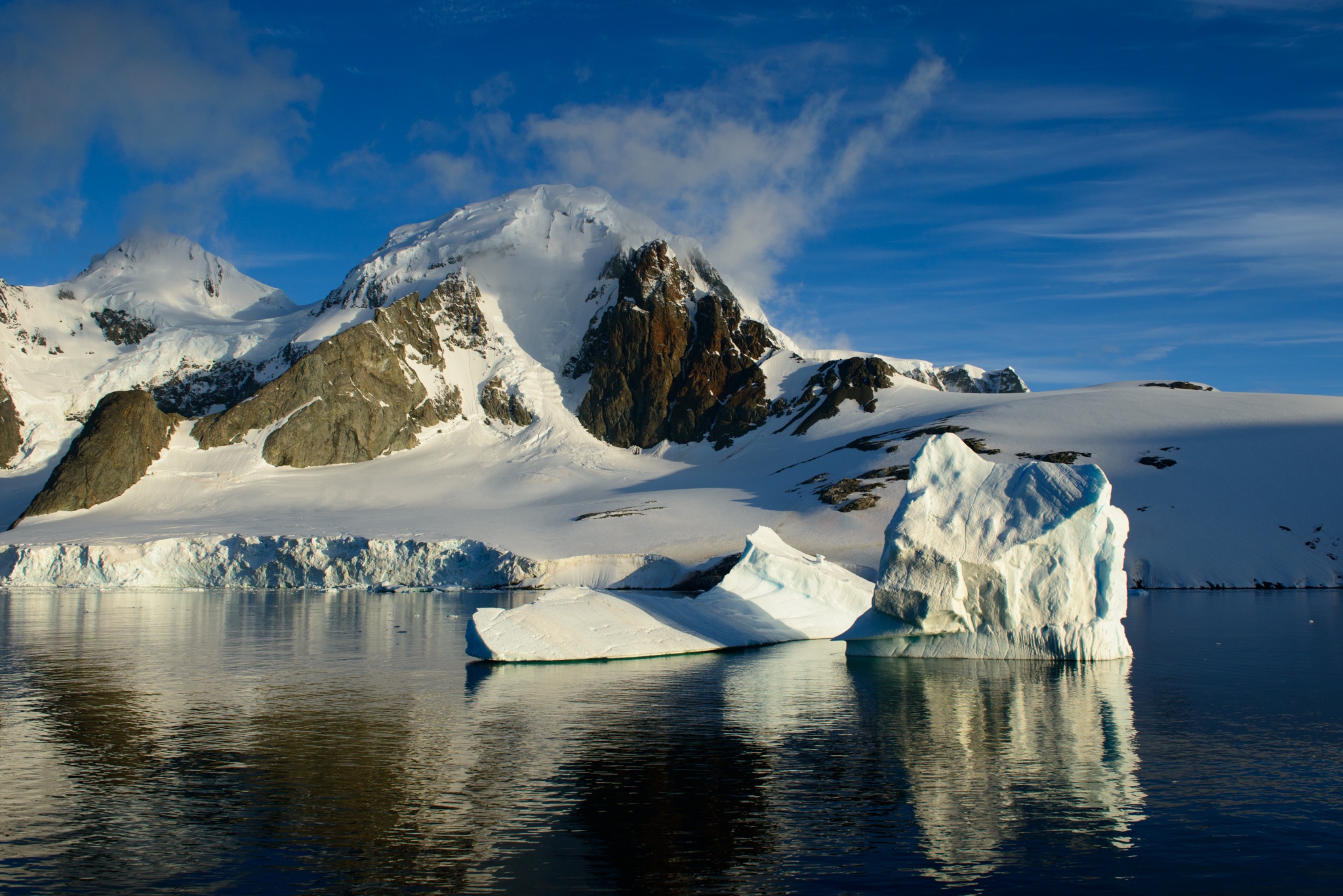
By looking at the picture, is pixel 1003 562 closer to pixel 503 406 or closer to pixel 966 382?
pixel 503 406

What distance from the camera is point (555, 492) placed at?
120312mm

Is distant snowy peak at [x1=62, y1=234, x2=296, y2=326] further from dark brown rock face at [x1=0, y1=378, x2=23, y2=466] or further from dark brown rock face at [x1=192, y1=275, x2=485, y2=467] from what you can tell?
dark brown rock face at [x1=192, y1=275, x2=485, y2=467]

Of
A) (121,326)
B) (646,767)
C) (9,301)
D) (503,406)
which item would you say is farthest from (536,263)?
(646,767)

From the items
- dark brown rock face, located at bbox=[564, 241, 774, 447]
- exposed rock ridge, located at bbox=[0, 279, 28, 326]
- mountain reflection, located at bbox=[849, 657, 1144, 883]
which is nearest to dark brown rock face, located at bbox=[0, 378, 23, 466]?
exposed rock ridge, located at bbox=[0, 279, 28, 326]

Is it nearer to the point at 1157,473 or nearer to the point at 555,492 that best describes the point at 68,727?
the point at 1157,473

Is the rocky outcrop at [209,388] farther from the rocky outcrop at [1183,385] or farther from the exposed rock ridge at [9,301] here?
the rocky outcrop at [1183,385]

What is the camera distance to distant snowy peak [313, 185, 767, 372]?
6353 inches

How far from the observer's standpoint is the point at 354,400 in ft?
443

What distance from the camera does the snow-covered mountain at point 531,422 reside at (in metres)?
83.4

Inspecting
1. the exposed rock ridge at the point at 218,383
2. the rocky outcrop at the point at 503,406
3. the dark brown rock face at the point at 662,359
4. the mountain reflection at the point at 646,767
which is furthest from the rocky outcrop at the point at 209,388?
the mountain reflection at the point at 646,767

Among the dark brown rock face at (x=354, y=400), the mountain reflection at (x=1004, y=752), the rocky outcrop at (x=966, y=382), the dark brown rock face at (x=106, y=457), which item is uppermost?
the rocky outcrop at (x=966, y=382)

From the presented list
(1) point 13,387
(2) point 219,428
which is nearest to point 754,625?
(2) point 219,428

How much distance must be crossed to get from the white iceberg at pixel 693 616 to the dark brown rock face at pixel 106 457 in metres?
91.6

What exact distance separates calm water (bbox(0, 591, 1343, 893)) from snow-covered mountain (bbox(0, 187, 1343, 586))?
1928 inches
